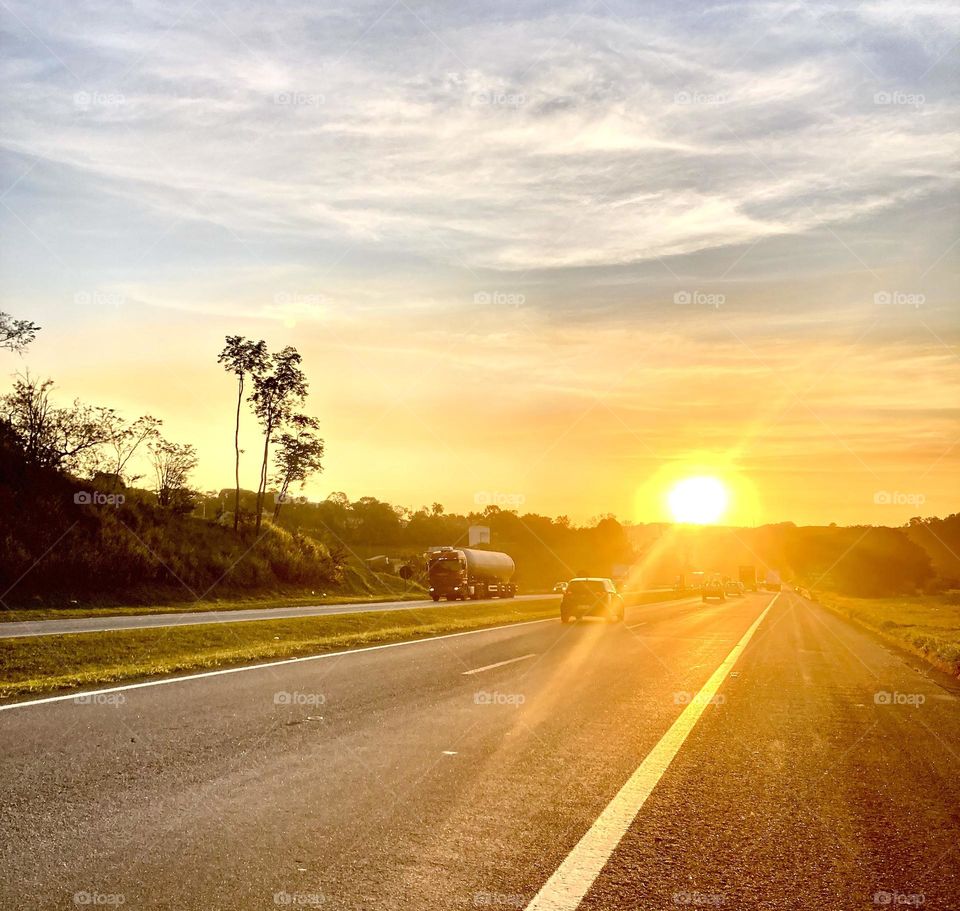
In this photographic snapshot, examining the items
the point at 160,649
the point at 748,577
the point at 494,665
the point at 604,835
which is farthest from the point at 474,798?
the point at 748,577

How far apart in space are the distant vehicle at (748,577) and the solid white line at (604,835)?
10494 cm

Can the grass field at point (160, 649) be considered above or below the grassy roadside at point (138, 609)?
above

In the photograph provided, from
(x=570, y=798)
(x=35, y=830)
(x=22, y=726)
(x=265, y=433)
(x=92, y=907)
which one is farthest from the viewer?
(x=265, y=433)

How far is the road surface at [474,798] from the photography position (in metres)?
4.32

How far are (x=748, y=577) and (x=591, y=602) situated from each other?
85582mm

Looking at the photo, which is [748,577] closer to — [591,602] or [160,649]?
[591,602]

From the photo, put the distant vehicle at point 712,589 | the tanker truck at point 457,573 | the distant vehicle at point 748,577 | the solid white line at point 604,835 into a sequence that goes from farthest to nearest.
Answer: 1. the distant vehicle at point 748,577
2. the distant vehicle at point 712,589
3. the tanker truck at point 457,573
4. the solid white line at point 604,835

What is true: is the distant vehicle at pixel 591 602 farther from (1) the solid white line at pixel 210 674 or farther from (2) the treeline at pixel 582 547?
(2) the treeline at pixel 582 547

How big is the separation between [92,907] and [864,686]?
1232cm

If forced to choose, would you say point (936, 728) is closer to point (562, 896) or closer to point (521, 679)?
point (521, 679)

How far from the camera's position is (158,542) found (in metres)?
38.1

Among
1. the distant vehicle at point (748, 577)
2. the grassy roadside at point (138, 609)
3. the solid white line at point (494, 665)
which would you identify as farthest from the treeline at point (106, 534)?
the distant vehicle at point (748, 577)

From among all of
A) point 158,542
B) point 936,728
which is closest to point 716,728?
point 936,728

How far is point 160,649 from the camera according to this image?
17.9 meters
